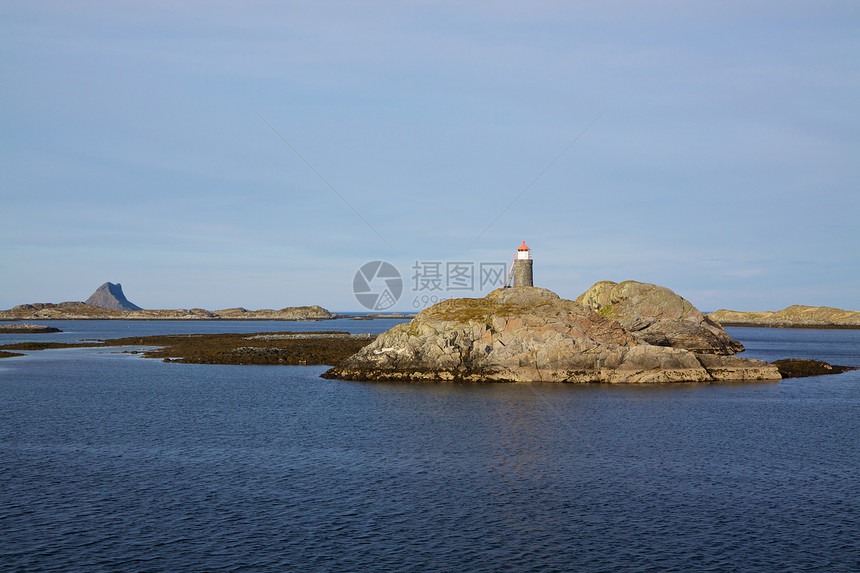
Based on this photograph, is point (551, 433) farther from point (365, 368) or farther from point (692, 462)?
point (365, 368)

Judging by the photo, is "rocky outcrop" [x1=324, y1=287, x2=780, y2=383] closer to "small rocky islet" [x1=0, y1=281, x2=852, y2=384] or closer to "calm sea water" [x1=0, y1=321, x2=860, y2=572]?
"small rocky islet" [x1=0, y1=281, x2=852, y2=384]

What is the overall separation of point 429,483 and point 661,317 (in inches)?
2642

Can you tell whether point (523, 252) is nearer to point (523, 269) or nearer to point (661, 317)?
point (523, 269)

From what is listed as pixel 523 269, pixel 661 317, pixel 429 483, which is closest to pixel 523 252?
pixel 523 269

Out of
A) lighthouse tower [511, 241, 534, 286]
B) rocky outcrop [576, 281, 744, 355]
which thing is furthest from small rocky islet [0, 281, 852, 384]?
rocky outcrop [576, 281, 744, 355]

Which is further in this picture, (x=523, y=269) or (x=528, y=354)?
(x=523, y=269)

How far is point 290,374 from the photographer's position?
7281cm

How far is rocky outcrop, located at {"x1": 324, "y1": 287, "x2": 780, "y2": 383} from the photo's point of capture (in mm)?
61969

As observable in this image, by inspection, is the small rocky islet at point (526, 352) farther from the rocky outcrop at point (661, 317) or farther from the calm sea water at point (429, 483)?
the rocky outcrop at point (661, 317)

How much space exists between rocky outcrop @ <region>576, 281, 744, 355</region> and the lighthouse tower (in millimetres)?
15010

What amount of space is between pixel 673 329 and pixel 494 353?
118 feet

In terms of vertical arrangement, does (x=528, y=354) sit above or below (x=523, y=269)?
below

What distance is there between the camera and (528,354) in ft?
204

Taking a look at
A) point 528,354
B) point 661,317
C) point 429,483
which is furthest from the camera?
point 661,317
